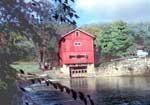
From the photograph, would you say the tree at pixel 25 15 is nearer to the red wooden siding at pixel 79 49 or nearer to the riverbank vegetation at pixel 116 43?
the red wooden siding at pixel 79 49

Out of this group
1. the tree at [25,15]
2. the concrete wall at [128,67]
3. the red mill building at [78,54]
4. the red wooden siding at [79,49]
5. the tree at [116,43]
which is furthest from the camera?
the tree at [116,43]

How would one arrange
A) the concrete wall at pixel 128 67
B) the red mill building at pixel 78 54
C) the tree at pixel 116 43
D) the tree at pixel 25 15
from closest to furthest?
the tree at pixel 25 15, the concrete wall at pixel 128 67, the red mill building at pixel 78 54, the tree at pixel 116 43

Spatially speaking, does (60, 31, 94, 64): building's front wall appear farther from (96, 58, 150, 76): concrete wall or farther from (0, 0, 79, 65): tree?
(0, 0, 79, 65): tree

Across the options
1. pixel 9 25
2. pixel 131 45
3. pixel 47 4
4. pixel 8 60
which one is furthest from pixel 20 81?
pixel 131 45

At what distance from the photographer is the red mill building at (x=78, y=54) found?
45.5 m

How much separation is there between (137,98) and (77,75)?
22347 mm

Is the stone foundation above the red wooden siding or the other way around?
the other way around

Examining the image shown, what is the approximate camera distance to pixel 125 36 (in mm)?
48656

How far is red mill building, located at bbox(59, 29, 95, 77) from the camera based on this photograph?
45.5 m

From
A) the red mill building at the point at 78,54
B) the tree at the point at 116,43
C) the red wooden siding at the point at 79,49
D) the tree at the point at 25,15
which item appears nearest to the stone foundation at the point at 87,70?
the red mill building at the point at 78,54

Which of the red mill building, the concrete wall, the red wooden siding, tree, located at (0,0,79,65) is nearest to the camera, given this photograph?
tree, located at (0,0,79,65)

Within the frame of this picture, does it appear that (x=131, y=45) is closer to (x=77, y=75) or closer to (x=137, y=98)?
(x=77, y=75)

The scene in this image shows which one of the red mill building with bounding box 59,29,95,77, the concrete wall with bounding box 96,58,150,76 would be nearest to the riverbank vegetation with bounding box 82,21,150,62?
the red mill building with bounding box 59,29,95,77

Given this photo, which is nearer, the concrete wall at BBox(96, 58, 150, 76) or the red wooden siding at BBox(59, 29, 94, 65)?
the concrete wall at BBox(96, 58, 150, 76)
